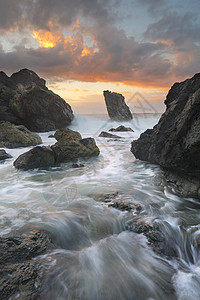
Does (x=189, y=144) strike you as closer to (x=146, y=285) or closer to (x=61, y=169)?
(x=146, y=285)

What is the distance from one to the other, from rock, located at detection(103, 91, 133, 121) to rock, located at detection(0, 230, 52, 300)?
1514 inches

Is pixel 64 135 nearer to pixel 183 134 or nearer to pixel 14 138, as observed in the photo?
pixel 14 138

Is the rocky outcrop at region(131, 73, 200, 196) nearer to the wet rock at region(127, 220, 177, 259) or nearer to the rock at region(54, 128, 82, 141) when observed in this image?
the wet rock at region(127, 220, 177, 259)

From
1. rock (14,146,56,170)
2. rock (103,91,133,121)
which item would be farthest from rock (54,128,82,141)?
rock (103,91,133,121)

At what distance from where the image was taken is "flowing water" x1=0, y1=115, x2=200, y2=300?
2.04 meters

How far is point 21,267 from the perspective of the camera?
75.5 inches

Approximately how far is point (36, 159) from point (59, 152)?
1115 millimetres

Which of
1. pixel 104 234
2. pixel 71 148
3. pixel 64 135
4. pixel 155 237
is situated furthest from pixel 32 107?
pixel 155 237

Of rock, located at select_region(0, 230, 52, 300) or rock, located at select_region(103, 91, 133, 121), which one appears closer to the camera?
rock, located at select_region(0, 230, 52, 300)

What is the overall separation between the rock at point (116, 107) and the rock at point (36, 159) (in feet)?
111

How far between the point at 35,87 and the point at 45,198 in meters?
19.8

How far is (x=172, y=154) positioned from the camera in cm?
467

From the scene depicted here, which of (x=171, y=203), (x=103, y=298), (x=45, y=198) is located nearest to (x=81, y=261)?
(x=103, y=298)

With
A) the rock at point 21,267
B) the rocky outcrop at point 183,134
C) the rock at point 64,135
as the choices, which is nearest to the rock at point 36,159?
the rock at point 64,135
